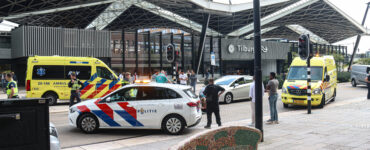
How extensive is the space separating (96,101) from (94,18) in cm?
Answer: 4353

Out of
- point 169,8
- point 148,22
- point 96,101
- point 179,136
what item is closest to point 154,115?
point 179,136

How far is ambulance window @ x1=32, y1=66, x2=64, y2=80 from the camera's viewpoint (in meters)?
16.4

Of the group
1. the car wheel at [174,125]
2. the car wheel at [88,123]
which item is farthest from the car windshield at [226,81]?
the car wheel at [88,123]

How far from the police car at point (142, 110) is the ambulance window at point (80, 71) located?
8065mm

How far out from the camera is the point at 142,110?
9.15 metres

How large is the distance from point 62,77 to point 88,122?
8.44 meters

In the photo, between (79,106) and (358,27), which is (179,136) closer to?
(79,106)

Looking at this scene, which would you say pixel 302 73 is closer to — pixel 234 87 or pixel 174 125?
pixel 234 87

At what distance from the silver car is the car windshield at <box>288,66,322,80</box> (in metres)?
3.16

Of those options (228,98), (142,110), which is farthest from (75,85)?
(228,98)

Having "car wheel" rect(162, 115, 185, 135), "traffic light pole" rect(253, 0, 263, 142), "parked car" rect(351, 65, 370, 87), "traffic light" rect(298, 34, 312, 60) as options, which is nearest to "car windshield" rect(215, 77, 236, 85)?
"traffic light" rect(298, 34, 312, 60)

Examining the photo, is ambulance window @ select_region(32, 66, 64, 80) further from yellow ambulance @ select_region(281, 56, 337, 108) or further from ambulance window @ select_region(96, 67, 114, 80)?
yellow ambulance @ select_region(281, 56, 337, 108)

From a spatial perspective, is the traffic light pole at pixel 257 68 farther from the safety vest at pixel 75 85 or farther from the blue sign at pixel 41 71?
the blue sign at pixel 41 71

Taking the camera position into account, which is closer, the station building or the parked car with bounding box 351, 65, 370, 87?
the parked car with bounding box 351, 65, 370, 87
